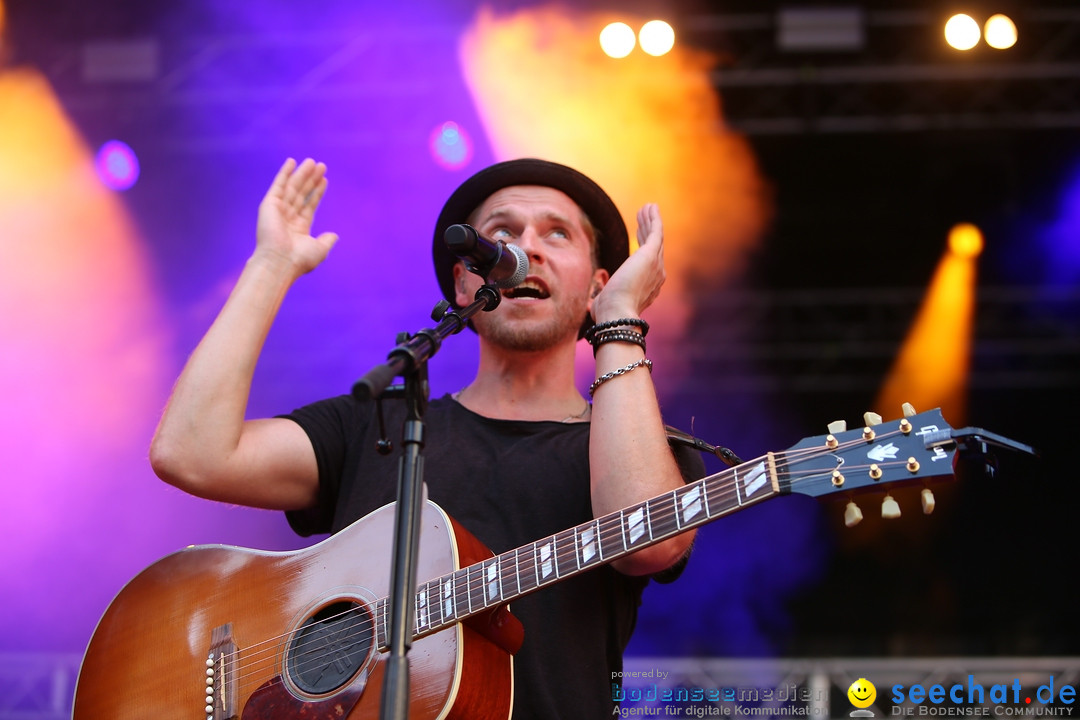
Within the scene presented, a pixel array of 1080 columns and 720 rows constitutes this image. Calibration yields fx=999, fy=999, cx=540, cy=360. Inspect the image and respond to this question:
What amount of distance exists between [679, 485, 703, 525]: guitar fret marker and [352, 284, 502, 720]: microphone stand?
570 millimetres

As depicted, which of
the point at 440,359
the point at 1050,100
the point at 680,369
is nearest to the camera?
the point at 1050,100

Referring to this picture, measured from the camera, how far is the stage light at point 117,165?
6.97 metres

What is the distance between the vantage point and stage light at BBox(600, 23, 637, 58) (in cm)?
636

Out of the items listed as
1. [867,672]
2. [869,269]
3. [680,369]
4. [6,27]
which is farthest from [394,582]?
[869,269]

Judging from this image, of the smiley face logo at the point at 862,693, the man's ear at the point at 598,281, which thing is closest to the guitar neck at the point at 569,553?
the man's ear at the point at 598,281

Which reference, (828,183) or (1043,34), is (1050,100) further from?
(828,183)

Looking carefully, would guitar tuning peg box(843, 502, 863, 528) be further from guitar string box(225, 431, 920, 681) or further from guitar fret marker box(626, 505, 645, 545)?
guitar fret marker box(626, 505, 645, 545)

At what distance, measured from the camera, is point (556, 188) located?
329 centimetres

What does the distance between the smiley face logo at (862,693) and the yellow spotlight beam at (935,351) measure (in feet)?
7.98

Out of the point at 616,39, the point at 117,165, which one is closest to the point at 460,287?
→ the point at 616,39

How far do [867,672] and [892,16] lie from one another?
170 inches

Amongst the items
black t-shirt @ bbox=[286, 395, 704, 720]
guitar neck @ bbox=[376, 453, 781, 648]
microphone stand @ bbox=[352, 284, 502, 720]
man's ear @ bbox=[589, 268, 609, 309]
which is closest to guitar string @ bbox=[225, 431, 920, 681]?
guitar neck @ bbox=[376, 453, 781, 648]

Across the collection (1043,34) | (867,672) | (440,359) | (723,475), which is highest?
(1043,34)

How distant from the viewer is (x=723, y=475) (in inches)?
81.2
